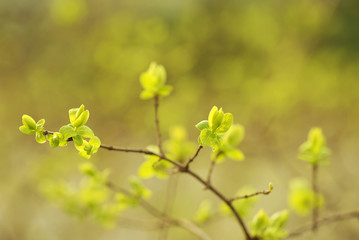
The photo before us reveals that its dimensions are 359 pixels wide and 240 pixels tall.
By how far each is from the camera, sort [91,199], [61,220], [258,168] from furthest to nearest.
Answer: [258,168] → [61,220] → [91,199]

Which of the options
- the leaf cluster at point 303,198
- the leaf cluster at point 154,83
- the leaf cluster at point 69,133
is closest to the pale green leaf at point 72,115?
the leaf cluster at point 69,133

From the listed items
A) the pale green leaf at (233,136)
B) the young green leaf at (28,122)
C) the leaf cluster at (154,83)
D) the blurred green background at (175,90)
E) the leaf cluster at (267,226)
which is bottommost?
the leaf cluster at (267,226)

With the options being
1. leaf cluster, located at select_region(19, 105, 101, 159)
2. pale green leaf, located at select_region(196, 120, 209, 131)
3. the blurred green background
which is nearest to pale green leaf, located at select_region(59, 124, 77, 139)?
leaf cluster, located at select_region(19, 105, 101, 159)

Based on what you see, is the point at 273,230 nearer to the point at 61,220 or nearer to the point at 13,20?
the point at 61,220

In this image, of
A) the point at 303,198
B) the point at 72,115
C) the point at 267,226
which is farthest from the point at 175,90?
the point at 72,115

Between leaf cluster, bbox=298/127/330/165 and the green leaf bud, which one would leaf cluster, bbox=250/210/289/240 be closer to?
leaf cluster, bbox=298/127/330/165

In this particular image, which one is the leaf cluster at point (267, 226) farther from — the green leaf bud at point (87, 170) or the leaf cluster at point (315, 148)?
the green leaf bud at point (87, 170)

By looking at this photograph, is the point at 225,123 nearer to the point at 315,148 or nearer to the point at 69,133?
the point at 69,133

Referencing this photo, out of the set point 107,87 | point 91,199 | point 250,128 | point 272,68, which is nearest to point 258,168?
point 250,128
